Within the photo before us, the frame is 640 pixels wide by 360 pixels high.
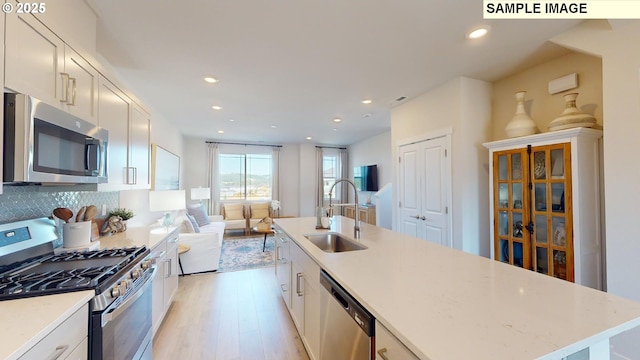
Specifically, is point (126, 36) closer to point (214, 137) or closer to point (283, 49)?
point (283, 49)

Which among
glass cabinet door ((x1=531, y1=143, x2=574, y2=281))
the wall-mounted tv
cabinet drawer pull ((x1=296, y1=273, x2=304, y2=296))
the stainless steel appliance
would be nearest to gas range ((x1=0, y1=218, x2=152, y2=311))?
the stainless steel appliance

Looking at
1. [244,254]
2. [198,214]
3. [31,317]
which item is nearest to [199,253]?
[244,254]

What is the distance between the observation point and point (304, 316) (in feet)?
6.29

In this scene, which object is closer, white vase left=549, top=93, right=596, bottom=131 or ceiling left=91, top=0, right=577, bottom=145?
ceiling left=91, top=0, right=577, bottom=145

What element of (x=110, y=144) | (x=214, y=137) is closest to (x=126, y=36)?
(x=110, y=144)

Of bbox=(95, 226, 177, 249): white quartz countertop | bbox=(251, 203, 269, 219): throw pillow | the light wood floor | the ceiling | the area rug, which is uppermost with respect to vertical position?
the ceiling

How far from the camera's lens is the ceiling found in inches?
70.6

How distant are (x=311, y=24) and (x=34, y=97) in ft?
5.53

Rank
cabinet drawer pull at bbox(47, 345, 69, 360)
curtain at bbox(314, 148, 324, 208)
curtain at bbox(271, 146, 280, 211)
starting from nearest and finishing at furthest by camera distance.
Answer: cabinet drawer pull at bbox(47, 345, 69, 360)
curtain at bbox(271, 146, 280, 211)
curtain at bbox(314, 148, 324, 208)

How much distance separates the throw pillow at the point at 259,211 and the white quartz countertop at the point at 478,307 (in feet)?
17.8

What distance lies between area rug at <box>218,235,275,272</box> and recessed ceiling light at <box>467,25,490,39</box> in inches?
152

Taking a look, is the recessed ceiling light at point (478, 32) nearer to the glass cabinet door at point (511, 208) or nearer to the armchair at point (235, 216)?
the glass cabinet door at point (511, 208)

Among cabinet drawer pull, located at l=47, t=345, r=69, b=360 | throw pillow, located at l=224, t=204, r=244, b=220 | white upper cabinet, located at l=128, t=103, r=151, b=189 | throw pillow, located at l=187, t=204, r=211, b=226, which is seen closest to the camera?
cabinet drawer pull, located at l=47, t=345, r=69, b=360

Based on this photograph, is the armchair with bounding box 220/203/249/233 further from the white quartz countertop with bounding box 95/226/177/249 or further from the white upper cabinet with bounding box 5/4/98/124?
the white upper cabinet with bounding box 5/4/98/124
